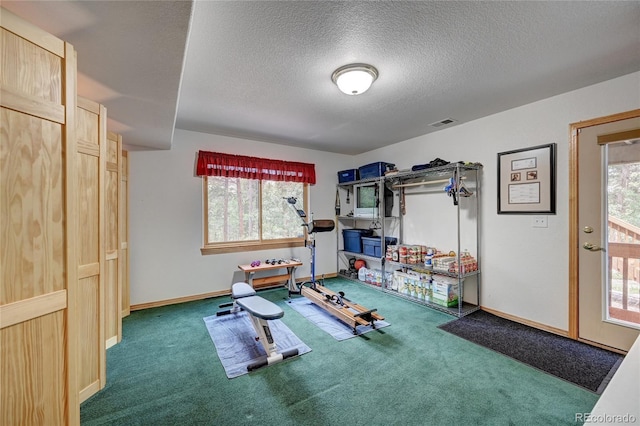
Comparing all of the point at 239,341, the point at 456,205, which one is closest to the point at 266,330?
the point at 239,341

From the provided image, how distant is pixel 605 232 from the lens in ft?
8.13

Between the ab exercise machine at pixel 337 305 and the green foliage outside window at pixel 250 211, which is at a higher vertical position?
the green foliage outside window at pixel 250 211

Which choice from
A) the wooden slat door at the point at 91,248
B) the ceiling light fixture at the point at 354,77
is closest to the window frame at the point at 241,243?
the wooden slat door at the point at 91,248

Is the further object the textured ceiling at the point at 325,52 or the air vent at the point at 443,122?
the air vent at the point at 443,122

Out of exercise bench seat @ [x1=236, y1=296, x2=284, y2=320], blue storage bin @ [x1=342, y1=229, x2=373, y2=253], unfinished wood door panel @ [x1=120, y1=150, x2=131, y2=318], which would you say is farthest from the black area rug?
unfinished wood door panel @ [x1=120, y1=150, x2=131, y2=318]

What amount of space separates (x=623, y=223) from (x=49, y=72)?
4336 mm

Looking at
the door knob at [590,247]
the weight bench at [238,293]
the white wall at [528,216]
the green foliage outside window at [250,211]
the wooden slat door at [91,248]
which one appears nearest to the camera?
the wooden slat door at [91,248]

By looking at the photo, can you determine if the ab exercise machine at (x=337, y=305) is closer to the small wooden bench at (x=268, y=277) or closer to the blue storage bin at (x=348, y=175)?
A: the small wooden bench at (x=268, y=277)

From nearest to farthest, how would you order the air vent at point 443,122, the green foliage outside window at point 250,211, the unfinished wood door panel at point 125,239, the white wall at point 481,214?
the white wall at point 481,214 < the unfinished wood door panel at point 125,239 < the air vent at point 443,122 < the green foliage outside window at point 250,211

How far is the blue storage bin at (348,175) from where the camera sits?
16.5 ft

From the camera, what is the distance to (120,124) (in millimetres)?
2707

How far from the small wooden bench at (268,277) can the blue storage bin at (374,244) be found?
131cm

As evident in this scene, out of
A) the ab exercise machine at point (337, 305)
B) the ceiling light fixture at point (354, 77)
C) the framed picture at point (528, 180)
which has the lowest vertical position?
the ab exercise machine at point (337, 305)

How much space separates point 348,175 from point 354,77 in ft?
9.63
